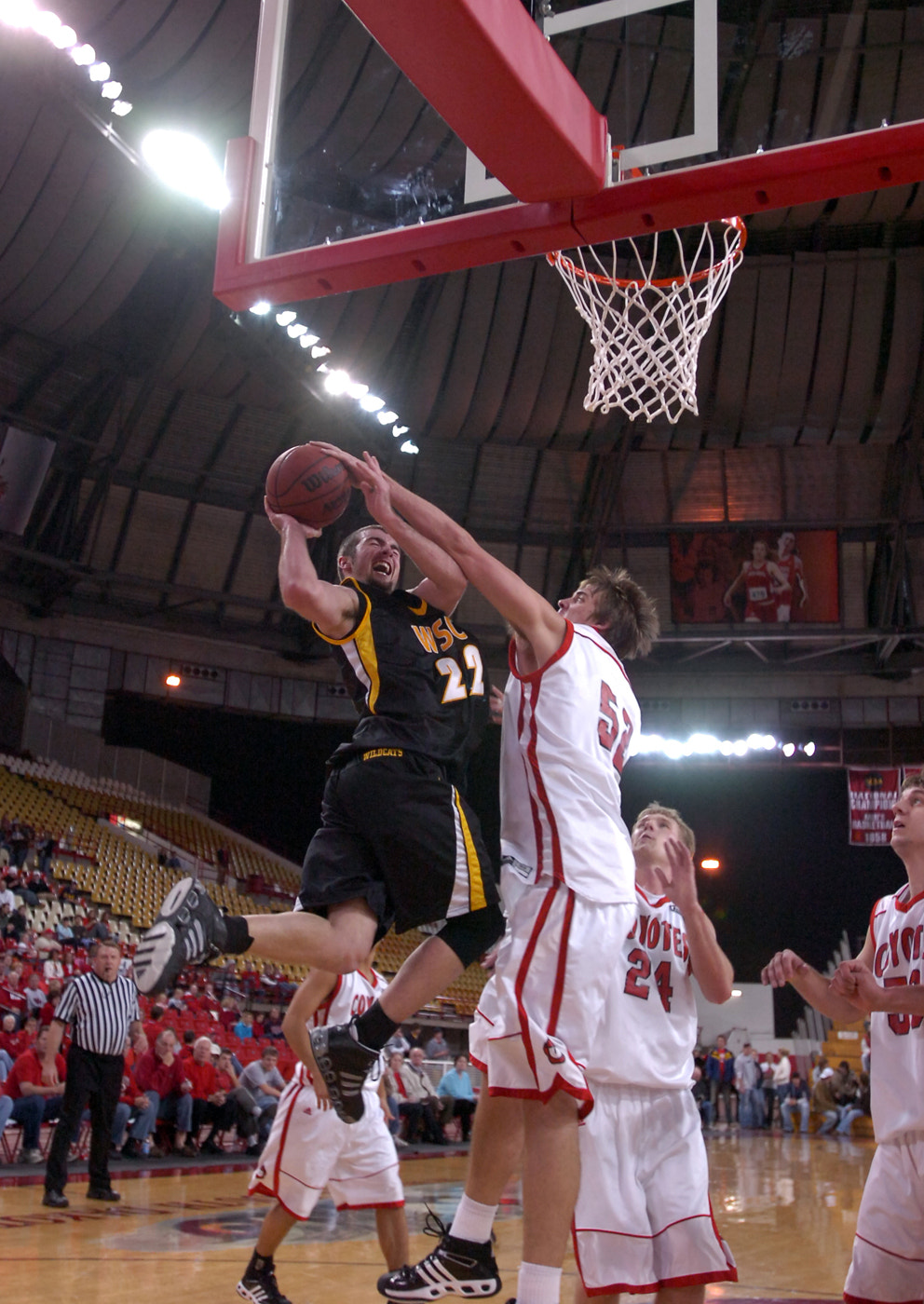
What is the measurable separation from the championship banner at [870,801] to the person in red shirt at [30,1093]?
1869 centimetres

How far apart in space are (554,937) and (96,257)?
56.2 feet

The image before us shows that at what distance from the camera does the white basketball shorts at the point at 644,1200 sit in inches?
160

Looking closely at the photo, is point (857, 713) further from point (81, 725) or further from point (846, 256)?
point (81, 725)

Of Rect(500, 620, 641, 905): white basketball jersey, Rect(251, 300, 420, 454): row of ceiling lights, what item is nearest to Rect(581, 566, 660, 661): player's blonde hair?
Rect(500, 620, 641, 905): white basketball jersey

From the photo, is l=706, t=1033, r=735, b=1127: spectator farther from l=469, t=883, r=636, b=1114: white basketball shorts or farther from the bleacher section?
l=469, t=883, r=636, b=1114: white basketball shorts

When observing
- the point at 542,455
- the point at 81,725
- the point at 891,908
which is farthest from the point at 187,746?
the point at 891,908

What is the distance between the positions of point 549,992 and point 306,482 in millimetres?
2118

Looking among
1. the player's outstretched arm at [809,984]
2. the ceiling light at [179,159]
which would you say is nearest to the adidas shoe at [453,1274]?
the player's outstretched arm at [809,984]

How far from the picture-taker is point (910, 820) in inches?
189

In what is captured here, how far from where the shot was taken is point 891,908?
4.91 metres

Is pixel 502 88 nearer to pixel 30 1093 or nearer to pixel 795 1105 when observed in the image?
pixel 30 1093

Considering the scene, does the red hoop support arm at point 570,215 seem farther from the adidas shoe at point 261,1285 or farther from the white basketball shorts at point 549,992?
the adidas shoe at point 261,1285

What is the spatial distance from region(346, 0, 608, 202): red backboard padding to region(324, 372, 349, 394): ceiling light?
15.7 metres

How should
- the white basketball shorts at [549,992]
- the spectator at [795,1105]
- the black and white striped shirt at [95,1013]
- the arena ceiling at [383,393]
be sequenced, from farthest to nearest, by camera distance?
the spectator at [795,1105]
the arena ceiling at [383,393]
the black and white striped shirt at [95,1013]
the white basketball shorts at [549,992]
